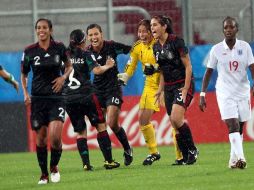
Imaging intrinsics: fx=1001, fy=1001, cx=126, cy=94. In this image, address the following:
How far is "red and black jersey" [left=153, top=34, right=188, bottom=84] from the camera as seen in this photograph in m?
15.0

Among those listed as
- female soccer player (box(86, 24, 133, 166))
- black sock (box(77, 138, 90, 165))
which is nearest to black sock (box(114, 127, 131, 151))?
female soccer player (box(86, 24, 133, 166))

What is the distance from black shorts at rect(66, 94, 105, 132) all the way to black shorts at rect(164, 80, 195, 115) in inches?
42.3

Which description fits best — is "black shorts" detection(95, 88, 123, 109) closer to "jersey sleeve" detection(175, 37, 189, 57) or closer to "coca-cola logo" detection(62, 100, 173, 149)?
"jersey sleeve" detection(175, 37, 189, 57)

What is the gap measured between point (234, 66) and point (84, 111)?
→ 287cm

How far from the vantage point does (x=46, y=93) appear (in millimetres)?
13086

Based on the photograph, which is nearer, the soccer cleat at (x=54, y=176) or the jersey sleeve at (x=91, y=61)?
the soccer cleat at (x=54, y=176)

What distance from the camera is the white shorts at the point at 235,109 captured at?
45.4ft

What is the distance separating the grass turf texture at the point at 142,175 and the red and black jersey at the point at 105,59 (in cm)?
133

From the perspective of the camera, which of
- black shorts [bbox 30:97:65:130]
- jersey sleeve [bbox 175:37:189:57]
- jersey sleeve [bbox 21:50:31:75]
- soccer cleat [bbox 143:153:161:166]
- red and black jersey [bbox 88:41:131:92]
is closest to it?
black shorts [bbox 30:97:65:130]

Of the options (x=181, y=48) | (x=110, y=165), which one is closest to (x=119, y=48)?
(x=181, y=48)

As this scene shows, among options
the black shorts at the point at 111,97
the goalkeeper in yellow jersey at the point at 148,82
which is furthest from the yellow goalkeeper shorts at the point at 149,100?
the black shorts at the point at 111,97

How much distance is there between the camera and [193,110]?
22.6m

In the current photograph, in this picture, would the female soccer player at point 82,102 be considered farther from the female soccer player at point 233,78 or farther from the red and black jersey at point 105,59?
the female soccer player at point 233,78

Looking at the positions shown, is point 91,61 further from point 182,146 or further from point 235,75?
point 235,75
